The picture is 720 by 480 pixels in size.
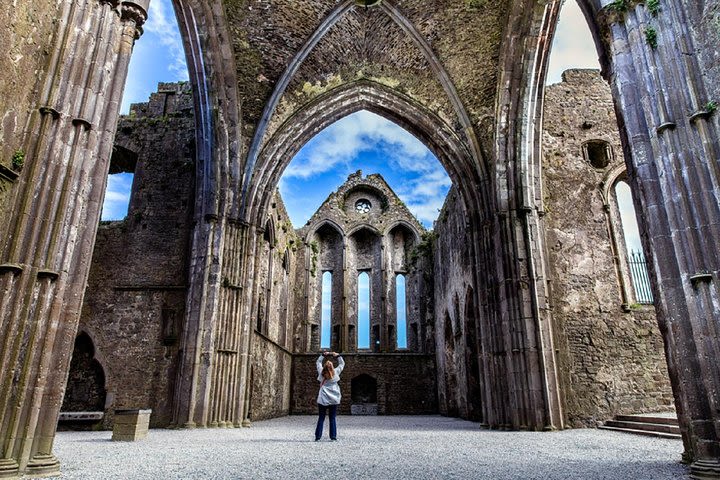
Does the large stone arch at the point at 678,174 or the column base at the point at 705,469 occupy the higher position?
the large stone arch at the point at 678,174

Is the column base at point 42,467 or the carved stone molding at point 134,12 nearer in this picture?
the column base at point 42,467

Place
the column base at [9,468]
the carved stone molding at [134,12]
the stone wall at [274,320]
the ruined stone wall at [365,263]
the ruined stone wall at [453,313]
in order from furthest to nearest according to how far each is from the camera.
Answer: the ruined stone wall at [365,263] → the stone wall at [274,320] → the ruined stone wall at [453,313] → the carved stone molding at [134,12] → the column base at [9,468]

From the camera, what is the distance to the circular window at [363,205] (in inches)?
850

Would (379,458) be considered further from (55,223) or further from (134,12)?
(134,12)

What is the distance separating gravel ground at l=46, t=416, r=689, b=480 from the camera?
3.71 metres

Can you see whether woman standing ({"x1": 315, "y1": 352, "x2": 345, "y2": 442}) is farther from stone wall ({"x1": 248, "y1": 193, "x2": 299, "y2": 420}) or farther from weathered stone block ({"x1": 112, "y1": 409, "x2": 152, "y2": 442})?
stone wall ({"x1": 248, "y1": 193, "x2": 299, "y2": 420})

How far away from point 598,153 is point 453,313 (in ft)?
20.4

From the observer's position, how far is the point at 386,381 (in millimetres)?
17828

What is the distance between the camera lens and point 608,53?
4.88 m

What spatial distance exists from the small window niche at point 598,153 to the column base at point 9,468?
10.9 meters

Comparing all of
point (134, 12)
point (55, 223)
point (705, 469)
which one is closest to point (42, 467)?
point (55, 223)

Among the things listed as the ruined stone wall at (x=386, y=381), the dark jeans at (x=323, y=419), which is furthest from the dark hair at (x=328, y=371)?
the ruined stone wall at (x=386, y=381)

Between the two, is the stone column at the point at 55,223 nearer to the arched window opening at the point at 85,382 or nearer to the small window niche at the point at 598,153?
the arched window opening at the point at 85,382

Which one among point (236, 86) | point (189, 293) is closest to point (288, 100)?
point (236, 86)
